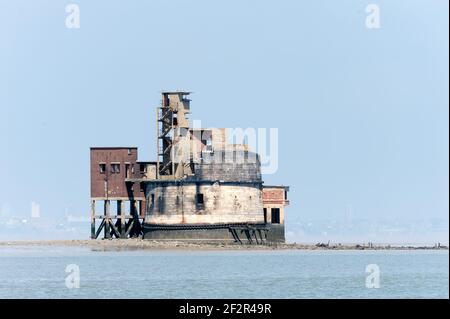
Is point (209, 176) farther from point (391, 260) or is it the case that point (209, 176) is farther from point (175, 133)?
point (391, 260)

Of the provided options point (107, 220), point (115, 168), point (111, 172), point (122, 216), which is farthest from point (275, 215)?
point (107, 220)

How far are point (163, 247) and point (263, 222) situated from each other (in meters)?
8.37

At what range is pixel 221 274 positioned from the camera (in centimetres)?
9056

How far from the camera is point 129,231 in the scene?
418 feet

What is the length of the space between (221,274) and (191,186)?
26.9m

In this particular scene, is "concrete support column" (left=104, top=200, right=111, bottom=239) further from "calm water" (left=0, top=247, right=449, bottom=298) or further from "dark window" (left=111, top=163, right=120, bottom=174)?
"calm water" (left=0, top=247, right=449, bottom=298)

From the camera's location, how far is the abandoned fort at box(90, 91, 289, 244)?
116875 mm

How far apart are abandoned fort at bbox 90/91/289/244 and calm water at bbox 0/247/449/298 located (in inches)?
168

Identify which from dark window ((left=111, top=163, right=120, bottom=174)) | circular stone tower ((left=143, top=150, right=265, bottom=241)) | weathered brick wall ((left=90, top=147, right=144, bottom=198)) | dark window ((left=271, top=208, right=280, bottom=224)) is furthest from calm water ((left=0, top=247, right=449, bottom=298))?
dark window ((left=111, top=163, right=120, bottom=174))

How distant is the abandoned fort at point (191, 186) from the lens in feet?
383

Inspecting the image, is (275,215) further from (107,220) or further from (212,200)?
(107,220)

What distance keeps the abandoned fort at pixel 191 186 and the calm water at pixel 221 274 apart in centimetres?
428

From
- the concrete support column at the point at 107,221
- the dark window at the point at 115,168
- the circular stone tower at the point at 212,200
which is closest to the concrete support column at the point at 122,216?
the concrete support column at the point at 107,221
